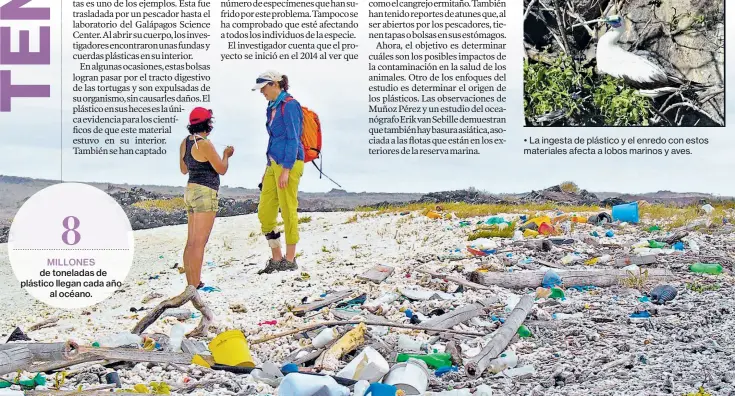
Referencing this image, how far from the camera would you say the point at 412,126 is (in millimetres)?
6926

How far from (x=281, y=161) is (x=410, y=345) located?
2.42 m

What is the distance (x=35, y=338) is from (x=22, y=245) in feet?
2.80

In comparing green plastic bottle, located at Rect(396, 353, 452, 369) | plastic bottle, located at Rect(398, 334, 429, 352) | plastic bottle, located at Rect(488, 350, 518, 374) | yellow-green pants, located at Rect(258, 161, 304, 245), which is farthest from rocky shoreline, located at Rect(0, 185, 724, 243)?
plastic bottle, located at Rect(488, 350, 518, 374)

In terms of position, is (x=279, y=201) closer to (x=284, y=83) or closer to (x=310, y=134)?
(x=310, y=134)

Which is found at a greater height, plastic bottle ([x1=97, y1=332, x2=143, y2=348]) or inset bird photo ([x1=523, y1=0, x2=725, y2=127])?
inset bird photo ([x1=523, y1=0, x2=725, y2=127])

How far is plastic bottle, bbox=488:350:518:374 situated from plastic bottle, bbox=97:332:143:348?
2.56 meters

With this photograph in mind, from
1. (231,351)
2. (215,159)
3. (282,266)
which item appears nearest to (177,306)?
(231,351)

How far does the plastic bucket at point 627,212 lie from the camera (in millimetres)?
8836

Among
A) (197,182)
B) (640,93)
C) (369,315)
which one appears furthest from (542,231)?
(197,182)

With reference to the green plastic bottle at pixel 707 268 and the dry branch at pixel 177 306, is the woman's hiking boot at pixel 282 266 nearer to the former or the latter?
the dry branch at pixel 177 306

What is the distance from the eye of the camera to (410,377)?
4.60 m

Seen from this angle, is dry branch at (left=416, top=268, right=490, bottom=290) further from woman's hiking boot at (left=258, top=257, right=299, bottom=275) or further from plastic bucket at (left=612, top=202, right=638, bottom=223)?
plastic bucket at (left=612, top=202, right=638, bottom=223)

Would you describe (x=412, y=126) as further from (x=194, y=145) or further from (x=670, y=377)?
(x=670, y=377)

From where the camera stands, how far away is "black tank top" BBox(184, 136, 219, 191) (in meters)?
6.54
